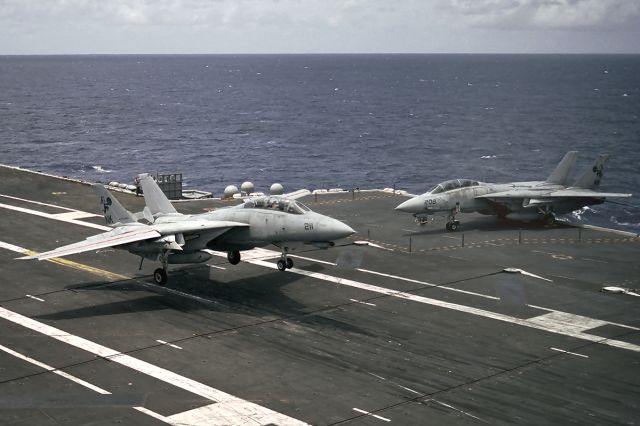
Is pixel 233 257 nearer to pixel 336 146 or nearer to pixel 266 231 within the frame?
pixel 266 231

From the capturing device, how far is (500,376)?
1041 inches

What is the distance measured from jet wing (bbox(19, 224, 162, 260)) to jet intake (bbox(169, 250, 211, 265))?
4.96 ft

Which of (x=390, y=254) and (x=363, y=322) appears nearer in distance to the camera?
(x=363, y=322)

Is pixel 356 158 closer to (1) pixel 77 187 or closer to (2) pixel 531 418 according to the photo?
(1) pixel 77 187

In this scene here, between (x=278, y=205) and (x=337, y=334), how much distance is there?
7.84 m

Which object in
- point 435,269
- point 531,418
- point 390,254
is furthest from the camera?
point 390,254

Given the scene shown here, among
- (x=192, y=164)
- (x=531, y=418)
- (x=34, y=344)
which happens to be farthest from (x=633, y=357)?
(x=192, y=164)

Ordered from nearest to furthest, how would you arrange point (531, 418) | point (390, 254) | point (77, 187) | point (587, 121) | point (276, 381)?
point (531, 418), point (276, 381), point (390, 254), point (77, 187), point (587, 121)

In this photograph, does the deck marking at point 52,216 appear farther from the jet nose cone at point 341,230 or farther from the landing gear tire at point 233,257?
the jet nose cone at point 341,230

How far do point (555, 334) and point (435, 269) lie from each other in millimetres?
10714

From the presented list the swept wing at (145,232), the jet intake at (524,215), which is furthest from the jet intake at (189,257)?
the jet intake at (524,215)

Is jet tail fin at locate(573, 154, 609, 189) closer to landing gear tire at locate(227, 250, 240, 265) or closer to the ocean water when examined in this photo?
the ocean water

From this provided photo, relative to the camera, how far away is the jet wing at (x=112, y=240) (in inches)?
1333

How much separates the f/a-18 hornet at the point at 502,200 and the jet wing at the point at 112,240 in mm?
17871
